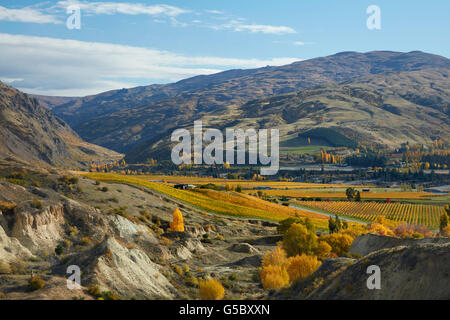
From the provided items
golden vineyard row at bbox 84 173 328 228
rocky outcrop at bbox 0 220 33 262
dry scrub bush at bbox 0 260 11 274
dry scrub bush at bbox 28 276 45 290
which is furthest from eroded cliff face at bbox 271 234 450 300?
golden vineyard row at bbox 84 173 328 228

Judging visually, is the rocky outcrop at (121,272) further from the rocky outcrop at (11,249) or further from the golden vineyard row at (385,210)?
the golden vineyard row at (385,210)

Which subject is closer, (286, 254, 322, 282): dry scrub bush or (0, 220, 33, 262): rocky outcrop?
(0, 220, 33, 262): rocky outcrop

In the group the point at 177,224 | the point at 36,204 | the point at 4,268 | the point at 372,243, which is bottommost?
the point at 372,243

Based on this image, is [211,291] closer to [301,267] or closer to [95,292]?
[95,292]

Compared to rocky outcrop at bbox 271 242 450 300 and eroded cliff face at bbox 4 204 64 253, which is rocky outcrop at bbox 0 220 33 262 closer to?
eroded cliff face at bbox 4 204 64 253

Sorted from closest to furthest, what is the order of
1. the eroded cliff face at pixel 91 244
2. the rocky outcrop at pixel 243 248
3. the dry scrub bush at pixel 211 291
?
the eroded cliff face at pixel 91 244 → the dry scrub bush at pixel 211 291 → the rocky outcrop at pixel 243 248

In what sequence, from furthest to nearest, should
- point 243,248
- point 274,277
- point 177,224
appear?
point 177,224, point 243,248, point 274,277

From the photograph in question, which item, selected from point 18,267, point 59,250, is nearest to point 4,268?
point 18,267

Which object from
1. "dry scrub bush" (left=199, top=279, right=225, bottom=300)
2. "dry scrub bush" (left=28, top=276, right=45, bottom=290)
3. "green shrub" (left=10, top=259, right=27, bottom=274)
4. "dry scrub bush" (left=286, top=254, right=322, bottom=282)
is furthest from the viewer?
"dry scrub bush" (left=286, top=254, right=322, bottom=282)

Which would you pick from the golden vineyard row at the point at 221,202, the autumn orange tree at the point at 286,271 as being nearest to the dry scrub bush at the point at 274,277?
the autumn orange tree at the point at 286,271

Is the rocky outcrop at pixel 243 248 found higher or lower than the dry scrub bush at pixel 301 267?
lower

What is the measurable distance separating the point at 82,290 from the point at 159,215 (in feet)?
155

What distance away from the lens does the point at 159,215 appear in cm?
8225

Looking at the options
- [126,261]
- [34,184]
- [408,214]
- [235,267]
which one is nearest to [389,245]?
[235,267]
